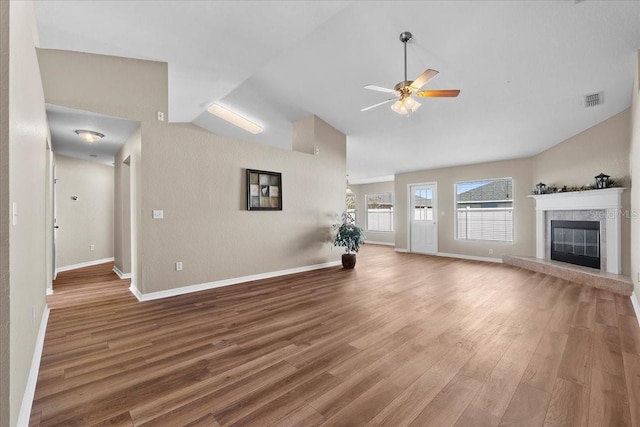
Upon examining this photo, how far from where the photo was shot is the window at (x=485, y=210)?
673 cm

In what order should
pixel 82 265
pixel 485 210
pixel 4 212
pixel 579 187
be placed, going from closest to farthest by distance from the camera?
pixel 4 212
pixel 579 187
pixel 82 265
pixel 485 210

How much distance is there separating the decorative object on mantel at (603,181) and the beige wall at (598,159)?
13cm

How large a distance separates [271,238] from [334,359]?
3.15 meters

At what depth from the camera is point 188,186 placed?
13.5 feet

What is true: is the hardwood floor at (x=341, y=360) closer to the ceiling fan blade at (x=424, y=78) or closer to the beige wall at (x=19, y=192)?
the beige wall at (x=19, y=192)

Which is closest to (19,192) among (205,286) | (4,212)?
(4,212)


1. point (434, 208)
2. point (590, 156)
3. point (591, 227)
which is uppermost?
point (590, 156)

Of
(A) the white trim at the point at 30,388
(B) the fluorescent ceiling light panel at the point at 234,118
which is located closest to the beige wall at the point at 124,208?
(B) the fluorescent ceiling light panel at the point at 234,118

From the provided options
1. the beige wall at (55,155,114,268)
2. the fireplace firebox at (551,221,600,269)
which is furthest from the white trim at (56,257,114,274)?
the fireplace firebox at (551,221,600,269)

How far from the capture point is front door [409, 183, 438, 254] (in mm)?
8066

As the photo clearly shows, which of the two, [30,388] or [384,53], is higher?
[384,53]

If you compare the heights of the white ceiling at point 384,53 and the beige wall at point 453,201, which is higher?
the white ceiling at point 384,53

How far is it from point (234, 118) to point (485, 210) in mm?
6443

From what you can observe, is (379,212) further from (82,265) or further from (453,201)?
(82,265)
